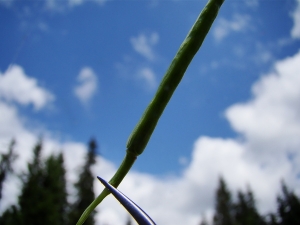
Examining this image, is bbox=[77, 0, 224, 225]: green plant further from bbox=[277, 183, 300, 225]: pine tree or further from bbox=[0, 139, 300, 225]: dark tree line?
bbox=[277, 183, 300, 225]: pine tree

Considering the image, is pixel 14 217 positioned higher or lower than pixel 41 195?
lower

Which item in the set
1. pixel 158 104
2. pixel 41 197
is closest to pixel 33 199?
pixel 41 197

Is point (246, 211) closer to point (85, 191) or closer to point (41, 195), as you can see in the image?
point (85, 191)

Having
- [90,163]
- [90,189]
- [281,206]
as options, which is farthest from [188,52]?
[281,206]

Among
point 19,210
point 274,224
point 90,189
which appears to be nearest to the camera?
point 19,210

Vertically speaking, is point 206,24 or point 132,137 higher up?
point 206,24

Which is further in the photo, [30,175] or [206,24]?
[30,175]

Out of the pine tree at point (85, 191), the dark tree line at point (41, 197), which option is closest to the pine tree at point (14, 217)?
the dark tree line at point (41, 197)

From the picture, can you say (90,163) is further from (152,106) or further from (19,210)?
(152,106)
